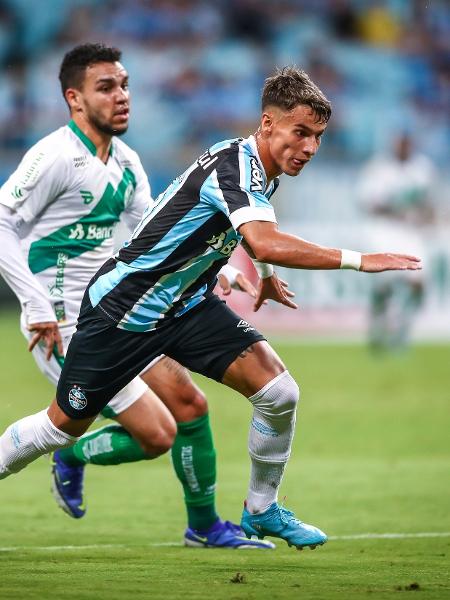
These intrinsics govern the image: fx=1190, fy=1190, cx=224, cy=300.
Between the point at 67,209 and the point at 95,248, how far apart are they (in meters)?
0.30

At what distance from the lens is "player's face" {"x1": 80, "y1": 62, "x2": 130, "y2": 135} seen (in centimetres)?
693

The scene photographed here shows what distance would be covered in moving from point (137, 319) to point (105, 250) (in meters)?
1.28

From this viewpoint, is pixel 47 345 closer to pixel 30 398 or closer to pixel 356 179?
pixel 30 398

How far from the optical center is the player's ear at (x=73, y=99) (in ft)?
23.2

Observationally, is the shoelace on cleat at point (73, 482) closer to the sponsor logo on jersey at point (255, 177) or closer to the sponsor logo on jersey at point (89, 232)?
the sponsor logo on jersey at point (89, 232)

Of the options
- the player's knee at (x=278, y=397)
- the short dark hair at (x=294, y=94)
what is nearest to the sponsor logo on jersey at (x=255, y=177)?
the short dark hair at (x=294, y=94)

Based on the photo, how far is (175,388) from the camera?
6762mm

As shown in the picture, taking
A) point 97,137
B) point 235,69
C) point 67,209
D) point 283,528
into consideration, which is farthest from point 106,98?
point 235,69

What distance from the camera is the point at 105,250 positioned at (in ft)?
23.0

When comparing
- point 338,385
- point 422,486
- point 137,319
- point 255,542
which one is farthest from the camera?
point 338,385

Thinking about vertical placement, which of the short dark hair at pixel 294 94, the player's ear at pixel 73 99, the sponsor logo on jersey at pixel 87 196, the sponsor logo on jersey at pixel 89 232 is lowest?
the sponsor logo on jersey at pixel 89 232

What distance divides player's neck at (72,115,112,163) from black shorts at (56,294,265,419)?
1.31 meters

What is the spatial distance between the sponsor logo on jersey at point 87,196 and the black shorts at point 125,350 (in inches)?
40.1

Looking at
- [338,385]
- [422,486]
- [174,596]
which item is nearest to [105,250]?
[174,596]
